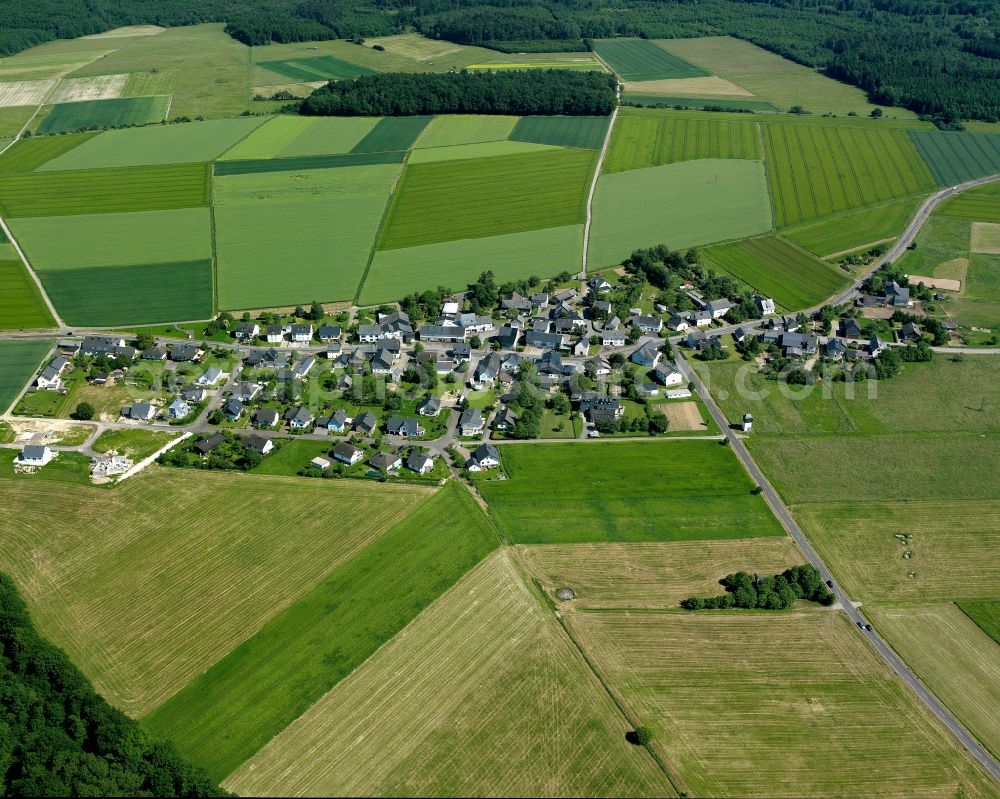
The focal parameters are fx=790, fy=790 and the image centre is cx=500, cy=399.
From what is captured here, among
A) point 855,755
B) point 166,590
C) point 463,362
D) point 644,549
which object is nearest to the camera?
point 855,755

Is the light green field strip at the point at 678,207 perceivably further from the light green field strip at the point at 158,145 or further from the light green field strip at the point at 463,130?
the light green field strip at the point at 158,145

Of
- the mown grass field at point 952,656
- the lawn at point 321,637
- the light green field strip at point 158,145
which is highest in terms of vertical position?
the light green field strip at point 158,145

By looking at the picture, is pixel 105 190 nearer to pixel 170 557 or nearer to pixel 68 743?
pixel 170 557

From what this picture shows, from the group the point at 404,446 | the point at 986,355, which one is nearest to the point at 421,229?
the point at 404,446

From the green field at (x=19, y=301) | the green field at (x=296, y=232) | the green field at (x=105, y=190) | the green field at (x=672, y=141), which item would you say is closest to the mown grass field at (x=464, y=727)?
the green field at (x=296, y=232)

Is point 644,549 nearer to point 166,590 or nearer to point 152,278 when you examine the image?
point 166,590

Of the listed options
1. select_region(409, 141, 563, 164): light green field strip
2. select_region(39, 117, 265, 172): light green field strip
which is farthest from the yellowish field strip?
select_region(39, 117, 265, 172): light green field strip
